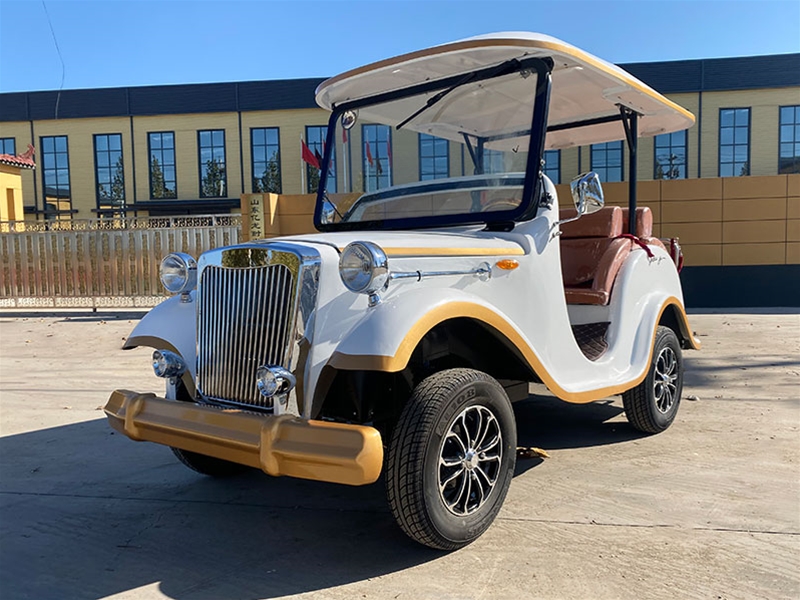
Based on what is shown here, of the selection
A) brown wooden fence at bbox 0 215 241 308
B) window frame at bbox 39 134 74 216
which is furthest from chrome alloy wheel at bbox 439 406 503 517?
window frame at bbox 39 134 74 216

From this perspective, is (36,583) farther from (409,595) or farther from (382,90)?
(382,90)

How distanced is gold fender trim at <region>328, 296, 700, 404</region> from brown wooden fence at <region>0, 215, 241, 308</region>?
10877 millimetres

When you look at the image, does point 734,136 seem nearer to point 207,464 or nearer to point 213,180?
point 213,180

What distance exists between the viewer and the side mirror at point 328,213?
437 centimetres

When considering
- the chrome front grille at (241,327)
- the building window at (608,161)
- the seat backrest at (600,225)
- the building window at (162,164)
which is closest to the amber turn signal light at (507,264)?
the chrome front grille at (241,327)

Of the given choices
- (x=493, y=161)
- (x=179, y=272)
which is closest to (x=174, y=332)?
(x=179, y=272)

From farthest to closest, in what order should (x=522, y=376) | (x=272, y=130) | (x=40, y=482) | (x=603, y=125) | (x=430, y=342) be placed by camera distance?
(x=272, y=130), (x=603, y=125), (x=40, y=482), (x=522, y=376), (x=430, y=342)

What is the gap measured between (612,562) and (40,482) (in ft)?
11.0

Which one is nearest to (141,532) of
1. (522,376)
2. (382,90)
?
(522,376)

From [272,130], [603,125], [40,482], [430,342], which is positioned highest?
[272,130]

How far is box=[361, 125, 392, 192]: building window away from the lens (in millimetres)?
4297

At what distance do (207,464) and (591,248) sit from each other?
3153 mm

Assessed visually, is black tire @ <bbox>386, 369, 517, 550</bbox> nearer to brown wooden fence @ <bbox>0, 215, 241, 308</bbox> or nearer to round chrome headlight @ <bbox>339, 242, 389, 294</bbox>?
round chrome headlight @ <bbox>339, 242, 389, 294</bbox>

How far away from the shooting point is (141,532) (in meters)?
3.25
